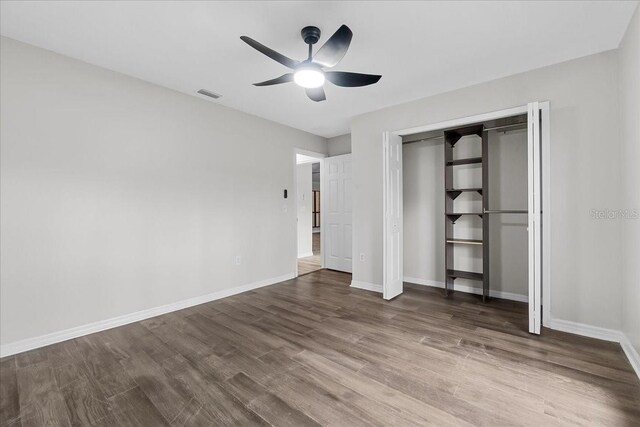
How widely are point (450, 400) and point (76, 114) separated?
3.97m

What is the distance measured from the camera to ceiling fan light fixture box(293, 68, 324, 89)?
2289 mm

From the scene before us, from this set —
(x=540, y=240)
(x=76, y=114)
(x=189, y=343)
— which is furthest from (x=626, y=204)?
(x=76, y=114)

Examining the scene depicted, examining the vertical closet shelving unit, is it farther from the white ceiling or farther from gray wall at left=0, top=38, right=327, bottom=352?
gray wall at left=0, top=38, right=327, bottom=352

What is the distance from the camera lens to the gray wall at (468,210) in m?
3.62

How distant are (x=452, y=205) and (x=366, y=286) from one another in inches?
68.5

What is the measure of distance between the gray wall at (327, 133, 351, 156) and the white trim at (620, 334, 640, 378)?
14.3 ft

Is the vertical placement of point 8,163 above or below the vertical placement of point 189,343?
above

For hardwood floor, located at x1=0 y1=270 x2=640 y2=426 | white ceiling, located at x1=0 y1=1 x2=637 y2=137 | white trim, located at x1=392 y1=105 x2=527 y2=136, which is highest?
white ceiling, located at x1=0 y1=1 x2=637 y2=137

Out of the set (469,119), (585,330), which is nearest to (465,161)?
(469,119)

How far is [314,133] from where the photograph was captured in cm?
550

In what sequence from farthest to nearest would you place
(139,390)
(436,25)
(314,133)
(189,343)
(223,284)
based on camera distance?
(314,133) → (223,284) → (189,343) → (436,25) → (139,390)

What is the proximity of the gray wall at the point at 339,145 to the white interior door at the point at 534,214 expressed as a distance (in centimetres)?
320

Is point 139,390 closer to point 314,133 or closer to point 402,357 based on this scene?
point 402,357

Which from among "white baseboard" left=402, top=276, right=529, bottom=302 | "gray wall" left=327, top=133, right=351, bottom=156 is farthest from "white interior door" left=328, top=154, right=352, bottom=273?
"white baseboard" left=402, top=276, right=529, bottom=302
